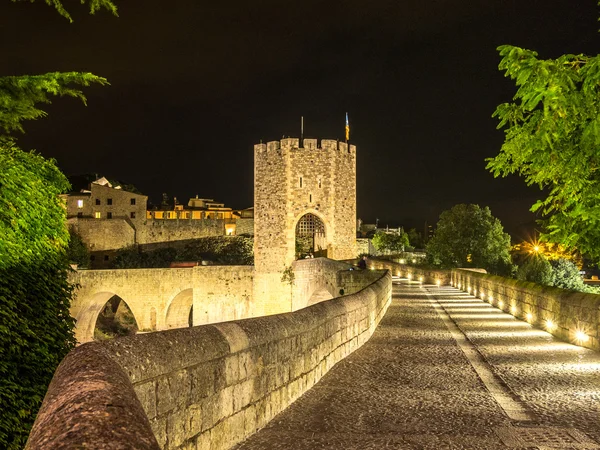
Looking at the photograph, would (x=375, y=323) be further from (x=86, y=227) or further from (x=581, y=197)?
(x=86, y=227)

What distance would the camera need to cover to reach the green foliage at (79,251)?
165 ft

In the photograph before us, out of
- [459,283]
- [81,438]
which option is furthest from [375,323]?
[459,283]

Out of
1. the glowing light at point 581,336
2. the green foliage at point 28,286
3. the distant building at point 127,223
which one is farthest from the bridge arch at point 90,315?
the glowing light at point 581,336

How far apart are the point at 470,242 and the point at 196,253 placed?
25.8 meters

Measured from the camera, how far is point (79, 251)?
51.4 meters

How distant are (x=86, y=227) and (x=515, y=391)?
5324 centimetres

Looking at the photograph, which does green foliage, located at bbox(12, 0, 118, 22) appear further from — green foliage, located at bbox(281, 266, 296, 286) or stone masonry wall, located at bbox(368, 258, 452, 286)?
green foliage, located at bbox(281, 266, 296, 286)

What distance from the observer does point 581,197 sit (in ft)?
22.7

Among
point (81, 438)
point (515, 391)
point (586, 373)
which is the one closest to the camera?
point (81, 438)

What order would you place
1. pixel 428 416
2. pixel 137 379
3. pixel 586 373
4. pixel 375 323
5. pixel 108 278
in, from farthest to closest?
pixel 108 278
pixel 375 323
pixel 586 373
pixel 428 416
pixel 137 379

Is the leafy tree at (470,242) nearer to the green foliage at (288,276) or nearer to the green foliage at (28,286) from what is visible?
→ the green foliage at (288,276)

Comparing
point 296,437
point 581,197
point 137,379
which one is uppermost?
point 581,197

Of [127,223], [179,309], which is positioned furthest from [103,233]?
[179,309]

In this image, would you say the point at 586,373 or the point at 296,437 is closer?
the point at 296,437
